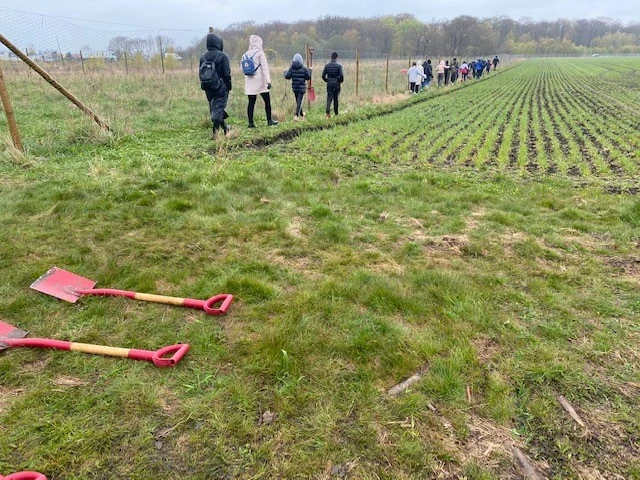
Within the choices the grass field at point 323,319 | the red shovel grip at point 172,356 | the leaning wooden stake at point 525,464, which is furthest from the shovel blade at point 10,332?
the leaning wooden stake at point 525,464

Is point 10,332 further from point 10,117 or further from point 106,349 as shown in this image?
point 10,117

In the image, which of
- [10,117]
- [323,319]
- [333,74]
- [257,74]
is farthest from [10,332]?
[333,74]

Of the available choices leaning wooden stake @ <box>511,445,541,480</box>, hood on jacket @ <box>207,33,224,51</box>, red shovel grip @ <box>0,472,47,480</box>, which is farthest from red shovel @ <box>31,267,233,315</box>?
hood on jacket @ <box>207,33,224,51</box>

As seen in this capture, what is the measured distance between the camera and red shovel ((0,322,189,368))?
104 inches

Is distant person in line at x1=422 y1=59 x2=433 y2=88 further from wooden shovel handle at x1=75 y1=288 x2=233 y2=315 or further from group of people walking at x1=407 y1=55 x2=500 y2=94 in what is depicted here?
wooden shovel handle at x1=75 y1=288 x2=233 y2=315

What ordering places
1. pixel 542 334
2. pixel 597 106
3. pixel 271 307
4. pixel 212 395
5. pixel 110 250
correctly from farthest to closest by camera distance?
1. pixel 597 106
2. pixel 110 250
3. pixel 271 307
4. pixel 542 334
5. pixel 212 395

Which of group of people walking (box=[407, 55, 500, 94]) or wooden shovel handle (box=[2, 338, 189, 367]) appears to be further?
group of people walking (box=[407, 55, 500, 94])

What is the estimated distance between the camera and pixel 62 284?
3410 millimetres

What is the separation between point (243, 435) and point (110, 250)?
2742 millimetres

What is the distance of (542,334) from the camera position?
298 cm

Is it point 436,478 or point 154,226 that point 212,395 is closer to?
point 436,478

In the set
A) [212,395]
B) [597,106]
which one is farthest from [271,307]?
Answer: [597,106]

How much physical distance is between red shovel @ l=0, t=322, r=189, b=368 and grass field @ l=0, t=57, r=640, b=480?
0.06m

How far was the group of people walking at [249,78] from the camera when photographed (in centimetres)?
806
